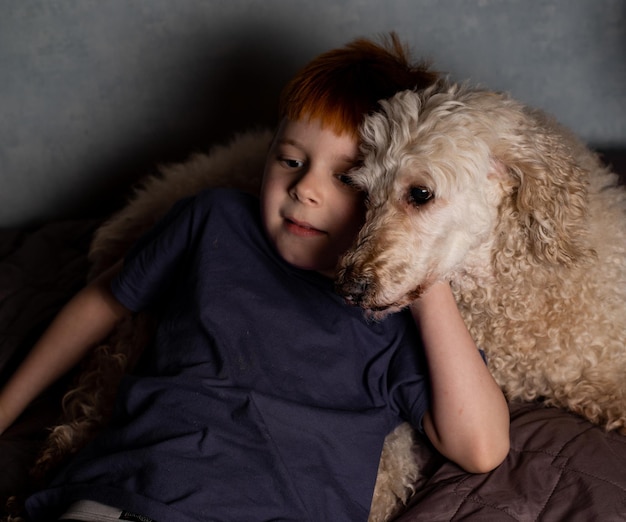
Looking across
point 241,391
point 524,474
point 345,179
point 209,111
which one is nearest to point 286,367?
point 241,391

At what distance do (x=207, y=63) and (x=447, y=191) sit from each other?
4.21 feet

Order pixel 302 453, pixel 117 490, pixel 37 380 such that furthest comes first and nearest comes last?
pixel 37 380 < pixel 302 453 < pixel 117 490

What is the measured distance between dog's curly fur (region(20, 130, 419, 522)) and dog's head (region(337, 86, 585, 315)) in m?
0.38

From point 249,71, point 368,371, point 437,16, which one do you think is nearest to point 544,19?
point 437,16

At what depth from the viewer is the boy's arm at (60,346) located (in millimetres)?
1514

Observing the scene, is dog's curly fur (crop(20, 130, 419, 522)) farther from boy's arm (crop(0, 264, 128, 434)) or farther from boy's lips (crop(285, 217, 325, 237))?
boy's lips (crop(285, 217, 325, 237))

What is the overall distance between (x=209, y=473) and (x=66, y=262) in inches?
41.6

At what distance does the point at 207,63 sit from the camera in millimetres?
2225

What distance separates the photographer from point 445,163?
1.12 metres

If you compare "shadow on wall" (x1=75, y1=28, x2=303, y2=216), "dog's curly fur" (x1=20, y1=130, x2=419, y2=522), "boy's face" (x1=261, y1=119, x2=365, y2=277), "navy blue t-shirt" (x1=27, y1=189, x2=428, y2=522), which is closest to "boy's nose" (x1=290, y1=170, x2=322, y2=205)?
"boy's face" (x1=261, y1=119, x2=365, y2=277)

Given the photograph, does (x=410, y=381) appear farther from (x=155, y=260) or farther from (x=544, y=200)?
(x=155, y=260)

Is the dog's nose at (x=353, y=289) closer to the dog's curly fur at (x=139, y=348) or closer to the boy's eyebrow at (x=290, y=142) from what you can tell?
the boy's eyebrow at (x=290, y=142)

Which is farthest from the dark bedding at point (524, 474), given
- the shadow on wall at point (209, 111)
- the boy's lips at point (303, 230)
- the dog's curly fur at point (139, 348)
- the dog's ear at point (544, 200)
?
the shadow on wall at point (209, 111)

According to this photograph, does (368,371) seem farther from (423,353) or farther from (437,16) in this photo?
(437,16)
